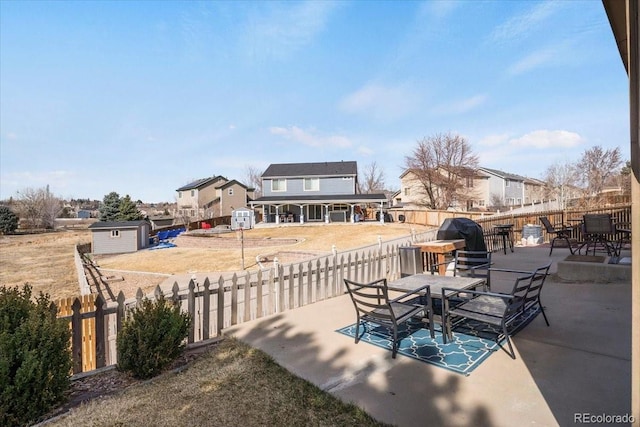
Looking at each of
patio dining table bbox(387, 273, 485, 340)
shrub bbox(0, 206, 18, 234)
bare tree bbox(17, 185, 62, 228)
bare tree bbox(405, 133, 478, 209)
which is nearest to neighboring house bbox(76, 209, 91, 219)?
bare tree bbox(17, 185, 62, 228)

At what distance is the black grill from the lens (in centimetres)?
789

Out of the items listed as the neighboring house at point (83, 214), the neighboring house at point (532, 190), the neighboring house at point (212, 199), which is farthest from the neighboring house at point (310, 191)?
the neighboring house at point (83, 214)

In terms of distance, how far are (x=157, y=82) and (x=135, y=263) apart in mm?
11127

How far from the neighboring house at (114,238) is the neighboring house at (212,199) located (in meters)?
17.6

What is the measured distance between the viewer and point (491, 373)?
3.27 m

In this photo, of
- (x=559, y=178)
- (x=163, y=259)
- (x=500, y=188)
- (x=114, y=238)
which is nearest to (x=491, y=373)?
(x=163, y=259)

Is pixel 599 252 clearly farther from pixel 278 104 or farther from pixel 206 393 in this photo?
pixel 278 104

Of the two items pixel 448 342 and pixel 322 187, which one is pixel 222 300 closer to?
pixel 448 342

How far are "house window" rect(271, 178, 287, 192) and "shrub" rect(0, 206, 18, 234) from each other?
3353 centimetres

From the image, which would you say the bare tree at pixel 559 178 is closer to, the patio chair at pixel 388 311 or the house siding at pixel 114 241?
the patio chair at pixel 388 311

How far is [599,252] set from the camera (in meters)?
10.0

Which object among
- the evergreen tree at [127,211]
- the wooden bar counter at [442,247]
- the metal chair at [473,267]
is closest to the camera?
the metal chair at [473,267]

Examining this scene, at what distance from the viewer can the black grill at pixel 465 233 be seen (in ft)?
25.9

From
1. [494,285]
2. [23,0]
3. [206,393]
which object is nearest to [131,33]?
[23,0]
